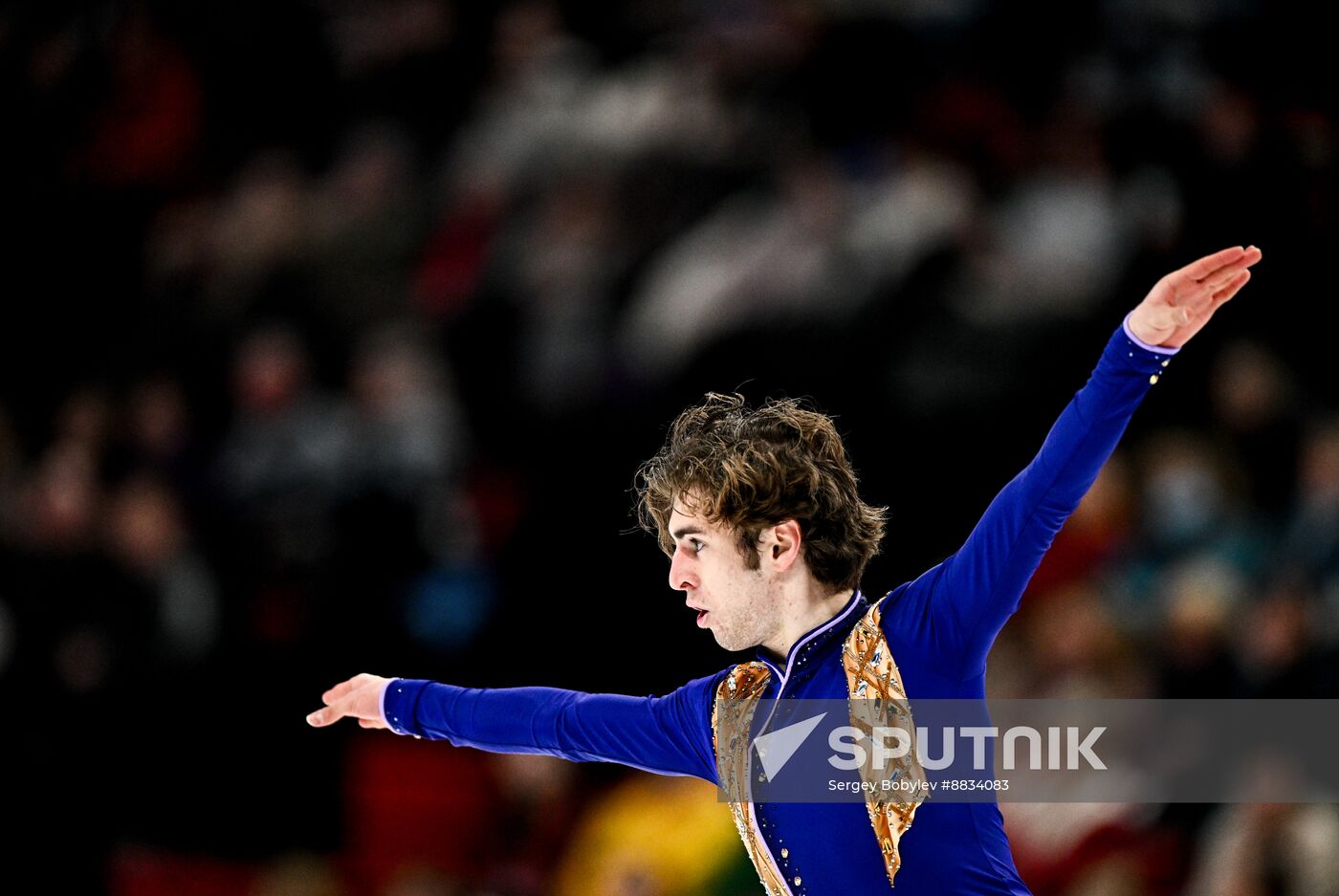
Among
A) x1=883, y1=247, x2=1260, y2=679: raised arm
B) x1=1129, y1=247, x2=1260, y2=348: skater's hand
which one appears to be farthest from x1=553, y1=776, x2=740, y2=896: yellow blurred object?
x1=1129, y1=247, x2=1260, y2=348: skater's hand

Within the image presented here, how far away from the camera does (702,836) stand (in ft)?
20.6

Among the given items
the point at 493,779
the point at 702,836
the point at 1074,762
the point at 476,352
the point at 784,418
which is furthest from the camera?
the point at 476,352

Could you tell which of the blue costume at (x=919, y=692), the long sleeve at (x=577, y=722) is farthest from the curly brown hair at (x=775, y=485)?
the long sleeve at (x=577, y=722)

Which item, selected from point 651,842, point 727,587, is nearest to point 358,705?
point 727,587

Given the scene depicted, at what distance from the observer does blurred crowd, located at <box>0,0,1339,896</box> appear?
626 centimetres

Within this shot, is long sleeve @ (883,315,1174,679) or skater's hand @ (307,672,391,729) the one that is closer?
long sleeve @ (883,315,1174,679)

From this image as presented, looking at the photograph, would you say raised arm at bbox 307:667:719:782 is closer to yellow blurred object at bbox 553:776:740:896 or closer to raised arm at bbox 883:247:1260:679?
raised arm at bbox 883:247:1260:679

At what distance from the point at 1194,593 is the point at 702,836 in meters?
1.98

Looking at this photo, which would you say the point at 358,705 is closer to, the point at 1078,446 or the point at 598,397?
the point at 1078,446

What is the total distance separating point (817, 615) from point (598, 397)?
161 inches

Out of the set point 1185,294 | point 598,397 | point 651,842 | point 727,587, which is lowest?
point 651,842

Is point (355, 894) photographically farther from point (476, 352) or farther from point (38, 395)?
point (38, 395)

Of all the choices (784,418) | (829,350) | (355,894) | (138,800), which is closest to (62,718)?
(138,800)

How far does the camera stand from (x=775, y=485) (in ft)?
12.0
